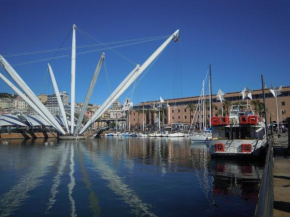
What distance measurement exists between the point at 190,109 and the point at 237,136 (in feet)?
287

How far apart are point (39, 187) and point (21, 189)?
3.26 ft

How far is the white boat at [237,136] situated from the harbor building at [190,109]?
51.6 metres

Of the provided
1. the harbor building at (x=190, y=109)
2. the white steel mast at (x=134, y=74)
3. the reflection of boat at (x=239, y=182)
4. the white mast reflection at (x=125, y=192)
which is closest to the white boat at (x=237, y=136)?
the reflection of boat at (x=239, y=182)

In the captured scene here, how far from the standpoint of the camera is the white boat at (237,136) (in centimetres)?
2542

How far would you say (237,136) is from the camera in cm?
2847

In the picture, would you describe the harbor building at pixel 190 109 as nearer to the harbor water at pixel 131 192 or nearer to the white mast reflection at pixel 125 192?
the harbor water at pixel 131 192

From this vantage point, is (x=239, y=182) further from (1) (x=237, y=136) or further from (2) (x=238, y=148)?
(1) (x=237, y=136)

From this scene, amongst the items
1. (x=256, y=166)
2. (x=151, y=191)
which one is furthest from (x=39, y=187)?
(x=256, y=166)

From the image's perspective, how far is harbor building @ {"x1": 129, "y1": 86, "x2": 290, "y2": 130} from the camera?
309ft

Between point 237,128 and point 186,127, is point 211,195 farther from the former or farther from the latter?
point 186,127

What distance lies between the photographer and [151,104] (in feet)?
493

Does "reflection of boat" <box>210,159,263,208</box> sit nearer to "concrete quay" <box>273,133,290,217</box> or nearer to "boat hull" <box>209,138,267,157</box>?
A: "boat hull" <box>209,138,267,157</box>

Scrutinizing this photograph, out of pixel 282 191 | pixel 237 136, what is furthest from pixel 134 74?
pixel 282 191

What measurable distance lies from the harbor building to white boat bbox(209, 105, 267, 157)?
169 ft
